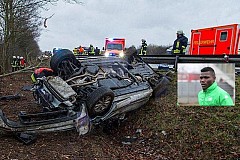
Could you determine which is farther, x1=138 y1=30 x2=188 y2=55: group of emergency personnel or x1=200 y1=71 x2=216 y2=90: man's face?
x1=138 y1=30 x2=188 y2=55: group of emergency personnel

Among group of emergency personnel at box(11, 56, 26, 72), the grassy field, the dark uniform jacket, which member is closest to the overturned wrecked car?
the grassy field

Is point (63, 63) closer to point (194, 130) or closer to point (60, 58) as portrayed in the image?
point (60, 58)

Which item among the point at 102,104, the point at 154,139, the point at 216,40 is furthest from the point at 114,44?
the point at 102,104

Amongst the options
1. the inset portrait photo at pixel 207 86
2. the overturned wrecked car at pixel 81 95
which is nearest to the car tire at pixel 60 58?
the overturned wrecked car at pixel 81 95

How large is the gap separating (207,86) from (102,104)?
1.68 m

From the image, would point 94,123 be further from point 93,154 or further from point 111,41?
point 111,41

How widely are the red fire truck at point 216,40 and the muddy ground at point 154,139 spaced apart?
656 centimetres

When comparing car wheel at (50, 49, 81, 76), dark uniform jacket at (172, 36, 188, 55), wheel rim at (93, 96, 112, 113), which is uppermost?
dark uniform jacket at (172, 36, 188, 55)

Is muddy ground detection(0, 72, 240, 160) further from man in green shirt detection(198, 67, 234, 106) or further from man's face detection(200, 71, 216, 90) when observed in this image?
man's face detection(200, 71, 216, 90)

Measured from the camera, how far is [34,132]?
12.6 ft

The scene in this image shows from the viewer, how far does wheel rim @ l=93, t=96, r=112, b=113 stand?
430 centimetres

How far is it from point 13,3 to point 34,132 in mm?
8264

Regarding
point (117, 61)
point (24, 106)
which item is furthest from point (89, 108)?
point (24, 106)

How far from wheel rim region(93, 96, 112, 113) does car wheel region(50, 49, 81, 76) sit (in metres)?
1.04
